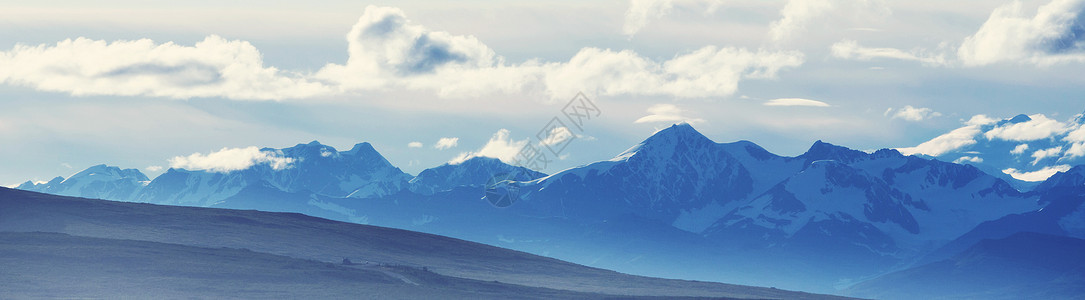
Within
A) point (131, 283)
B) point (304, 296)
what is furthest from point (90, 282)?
point (304, 296)

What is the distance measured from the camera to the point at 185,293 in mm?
190375

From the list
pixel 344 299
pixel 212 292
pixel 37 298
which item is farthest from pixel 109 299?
pixel 344 299

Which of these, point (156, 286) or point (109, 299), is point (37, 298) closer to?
point (109, 299)

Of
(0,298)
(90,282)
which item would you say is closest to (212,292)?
(90,282)

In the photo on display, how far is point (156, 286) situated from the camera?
196m

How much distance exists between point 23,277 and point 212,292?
30.0 m

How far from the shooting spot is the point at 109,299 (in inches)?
6939

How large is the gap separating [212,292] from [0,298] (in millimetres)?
35723

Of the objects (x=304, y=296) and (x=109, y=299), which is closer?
(x=109, y=299)

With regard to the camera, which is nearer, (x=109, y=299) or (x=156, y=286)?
(x=109, y=299)

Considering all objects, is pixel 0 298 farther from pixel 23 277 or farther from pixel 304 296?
pixel 304 296

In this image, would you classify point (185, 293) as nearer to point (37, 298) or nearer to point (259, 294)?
point (259, 294)

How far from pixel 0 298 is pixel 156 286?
104 feet

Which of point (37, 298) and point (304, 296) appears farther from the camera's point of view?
point (304, 296)
